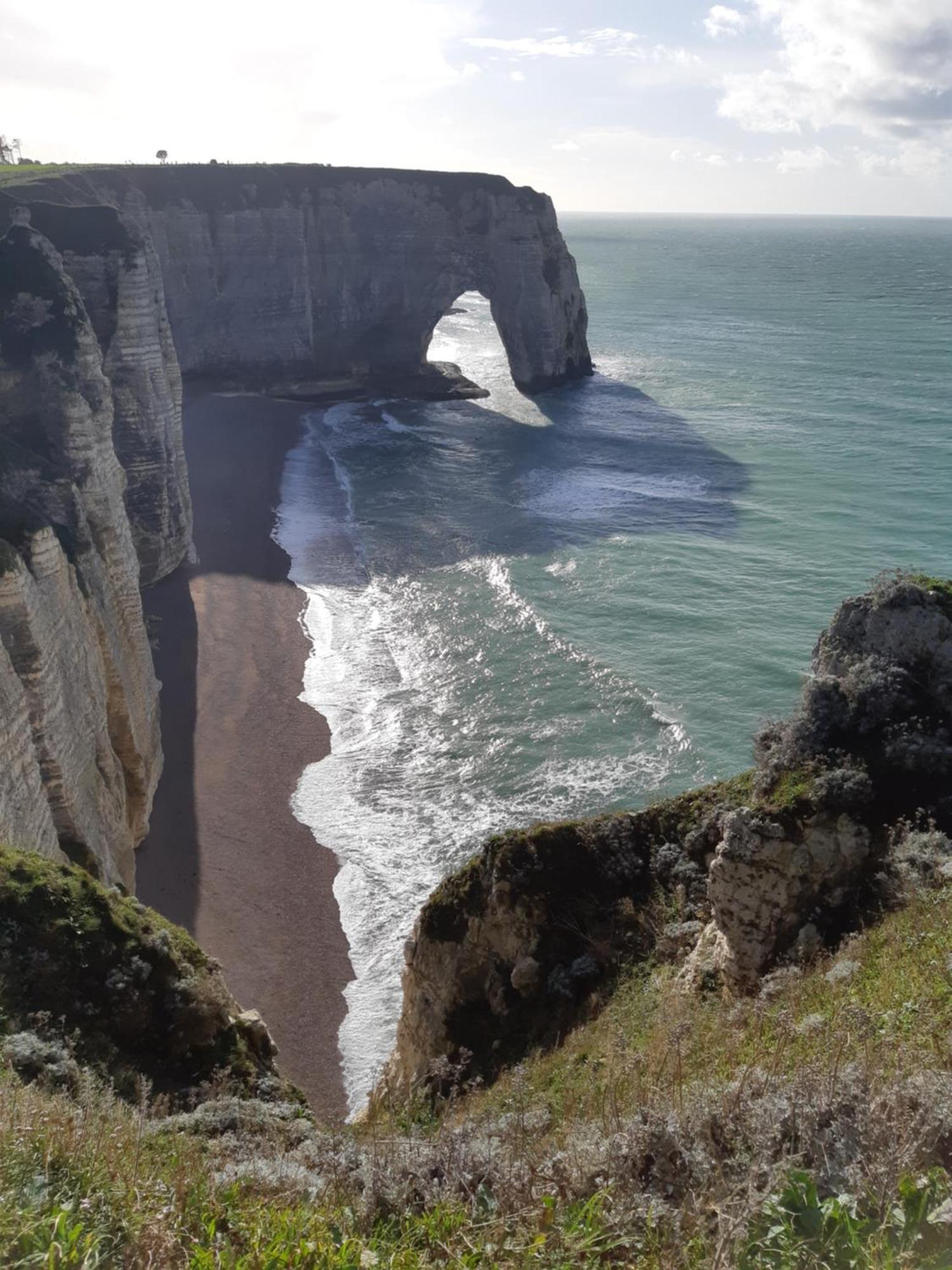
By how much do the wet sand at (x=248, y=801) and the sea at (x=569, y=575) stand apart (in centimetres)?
55

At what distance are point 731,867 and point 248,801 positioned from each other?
14788 mm

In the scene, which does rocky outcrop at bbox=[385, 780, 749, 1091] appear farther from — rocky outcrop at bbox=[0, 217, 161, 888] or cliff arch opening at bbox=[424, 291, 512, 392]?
cliff arch opening at bbox=[424, 291, 512, 392]

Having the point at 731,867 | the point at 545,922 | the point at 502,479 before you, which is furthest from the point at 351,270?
the point at 731,867

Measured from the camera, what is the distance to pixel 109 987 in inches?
382

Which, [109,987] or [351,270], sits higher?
[351,270]

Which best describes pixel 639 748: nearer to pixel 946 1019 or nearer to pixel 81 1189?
pixel 946 1019

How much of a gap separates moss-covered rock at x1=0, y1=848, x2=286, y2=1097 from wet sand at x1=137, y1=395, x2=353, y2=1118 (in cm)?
476

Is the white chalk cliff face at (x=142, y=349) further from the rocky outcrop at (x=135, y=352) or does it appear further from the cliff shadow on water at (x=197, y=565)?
the cliff shadow on water at (x=197, y=565)

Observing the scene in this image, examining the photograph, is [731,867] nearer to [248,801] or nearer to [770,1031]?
[770,1031]

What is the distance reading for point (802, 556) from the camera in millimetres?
35438

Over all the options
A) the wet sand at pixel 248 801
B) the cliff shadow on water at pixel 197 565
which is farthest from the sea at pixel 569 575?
the cliff shadow on water at pixel 197 565

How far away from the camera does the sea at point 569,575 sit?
21.8 metres

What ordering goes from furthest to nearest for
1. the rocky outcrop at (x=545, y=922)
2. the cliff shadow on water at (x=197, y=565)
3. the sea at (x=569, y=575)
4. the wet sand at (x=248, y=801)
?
the sea at (x=569, y=575) < the cliff shadow on water at (x=197, y=565) < the wet sand at (x=248, y=801) < the rocky outcrop at (x=545, y=922)

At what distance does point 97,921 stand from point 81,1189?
573 centimetres
